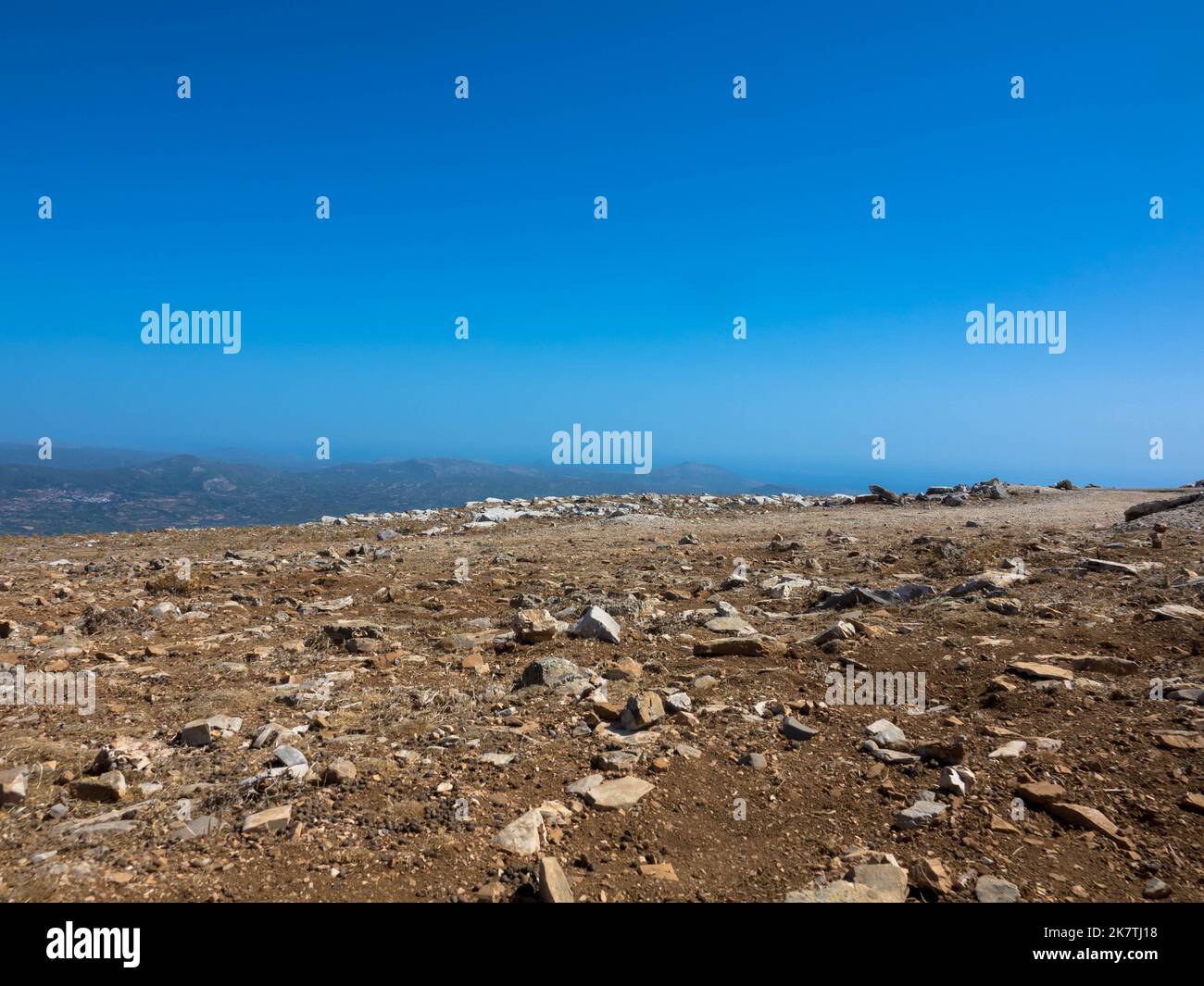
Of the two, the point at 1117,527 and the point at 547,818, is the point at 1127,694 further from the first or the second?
the point at 1117,527

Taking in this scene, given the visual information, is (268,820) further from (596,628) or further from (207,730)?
(596,628)

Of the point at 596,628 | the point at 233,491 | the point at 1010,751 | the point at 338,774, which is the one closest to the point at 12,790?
the point at 338,774

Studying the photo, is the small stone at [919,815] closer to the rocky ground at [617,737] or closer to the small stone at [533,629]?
the rocky ground at [617,737]

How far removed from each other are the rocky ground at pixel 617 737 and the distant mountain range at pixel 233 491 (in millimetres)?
48297

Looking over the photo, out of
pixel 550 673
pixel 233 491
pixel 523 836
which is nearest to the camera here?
pixel 523 836

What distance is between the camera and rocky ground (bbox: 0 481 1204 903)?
3832 mm

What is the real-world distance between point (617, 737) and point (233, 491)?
130 metres

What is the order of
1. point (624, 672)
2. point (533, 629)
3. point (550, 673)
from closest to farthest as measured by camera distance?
point (550, 673)
point (624, 672)
point (533, 629)

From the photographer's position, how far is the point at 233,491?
117312 mm

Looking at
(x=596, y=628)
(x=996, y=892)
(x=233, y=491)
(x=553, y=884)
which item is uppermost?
(x=596, y=628)

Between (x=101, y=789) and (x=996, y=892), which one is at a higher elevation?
(x=101, y=789)

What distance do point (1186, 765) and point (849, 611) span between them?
4.38m

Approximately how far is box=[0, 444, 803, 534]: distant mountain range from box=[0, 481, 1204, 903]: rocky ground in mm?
48297
